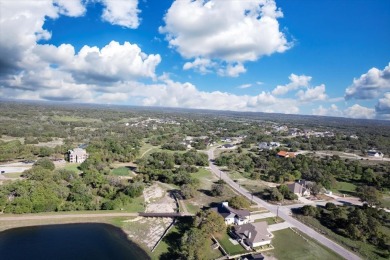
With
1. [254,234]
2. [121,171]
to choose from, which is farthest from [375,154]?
[121,171]

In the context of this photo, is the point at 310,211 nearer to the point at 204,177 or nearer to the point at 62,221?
the point at 204,177

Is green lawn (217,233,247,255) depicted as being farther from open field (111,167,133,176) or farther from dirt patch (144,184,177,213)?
open field (111,167,133,176)

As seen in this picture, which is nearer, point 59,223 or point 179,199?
point 59,223

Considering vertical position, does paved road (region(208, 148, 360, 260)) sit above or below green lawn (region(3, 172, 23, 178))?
below

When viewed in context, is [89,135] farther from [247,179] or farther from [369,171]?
[369,171]

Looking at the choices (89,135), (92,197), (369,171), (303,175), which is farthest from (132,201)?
(89,135)

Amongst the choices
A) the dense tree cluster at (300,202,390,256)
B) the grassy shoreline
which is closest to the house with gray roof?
the dense tree cluster at (300,202,390,256)
